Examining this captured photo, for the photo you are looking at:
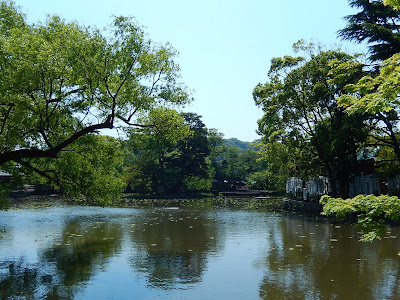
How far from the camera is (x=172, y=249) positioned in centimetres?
1091

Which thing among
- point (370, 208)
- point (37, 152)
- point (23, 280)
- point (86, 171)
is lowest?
point (23, 280)

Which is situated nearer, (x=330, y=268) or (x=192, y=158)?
(x=330, y=268)

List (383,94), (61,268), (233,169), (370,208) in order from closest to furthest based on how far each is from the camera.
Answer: (383,94)
(370,208)
(61,268)
(233,169)

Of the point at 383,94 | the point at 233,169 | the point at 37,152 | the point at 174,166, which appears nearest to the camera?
the point at 383,94

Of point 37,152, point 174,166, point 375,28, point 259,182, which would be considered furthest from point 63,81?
point 259,182

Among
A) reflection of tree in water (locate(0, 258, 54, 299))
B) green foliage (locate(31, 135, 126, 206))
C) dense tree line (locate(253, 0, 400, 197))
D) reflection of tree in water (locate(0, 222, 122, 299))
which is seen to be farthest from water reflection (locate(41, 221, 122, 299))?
dense tree line (locate(253, 0, 400, 197))

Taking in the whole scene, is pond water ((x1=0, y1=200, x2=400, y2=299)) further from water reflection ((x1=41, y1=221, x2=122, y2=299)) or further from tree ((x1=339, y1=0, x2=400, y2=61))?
tree ((x1=339, y1=0, x2=400, y2=61))

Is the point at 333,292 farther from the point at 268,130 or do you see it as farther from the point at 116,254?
the point at 268,130

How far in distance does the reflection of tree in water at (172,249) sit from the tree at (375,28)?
1074 centimetres

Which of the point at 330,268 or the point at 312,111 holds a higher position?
the point at 312,111

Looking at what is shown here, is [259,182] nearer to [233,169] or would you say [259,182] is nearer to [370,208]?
[233,169]

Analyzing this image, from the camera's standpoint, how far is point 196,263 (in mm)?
9094

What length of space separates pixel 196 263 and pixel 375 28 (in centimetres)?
1328

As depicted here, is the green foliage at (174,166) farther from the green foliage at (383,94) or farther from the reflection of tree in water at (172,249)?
the green foliage at (383,94)
